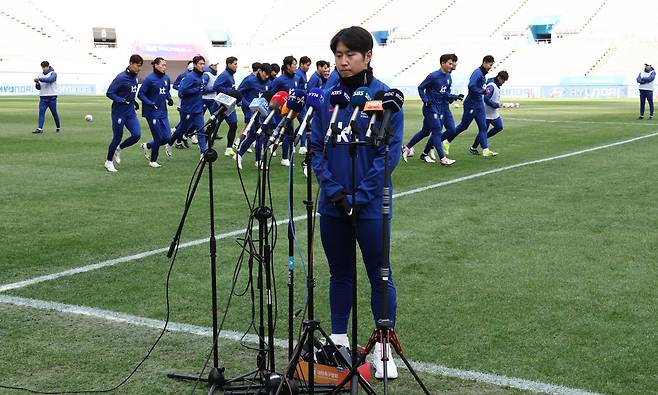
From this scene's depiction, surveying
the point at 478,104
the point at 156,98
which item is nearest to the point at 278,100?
the point at 156,98

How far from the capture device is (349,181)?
4664mm

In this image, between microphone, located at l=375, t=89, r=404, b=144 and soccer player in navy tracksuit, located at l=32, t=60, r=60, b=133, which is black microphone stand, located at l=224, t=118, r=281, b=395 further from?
soccer player in navy tracksuit, located at l=32, t=60, r=60, b=133

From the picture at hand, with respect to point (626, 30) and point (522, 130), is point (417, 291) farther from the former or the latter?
point (626, 30)

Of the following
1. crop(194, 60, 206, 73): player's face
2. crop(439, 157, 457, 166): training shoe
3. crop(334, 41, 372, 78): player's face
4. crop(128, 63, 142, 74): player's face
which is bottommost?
crop(439, 157, 457, 166): training shoe

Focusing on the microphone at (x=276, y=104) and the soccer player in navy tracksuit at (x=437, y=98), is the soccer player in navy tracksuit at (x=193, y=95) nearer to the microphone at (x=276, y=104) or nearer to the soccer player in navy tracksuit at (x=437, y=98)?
the soccer player in navy tracksuit at (x=437, y=98)

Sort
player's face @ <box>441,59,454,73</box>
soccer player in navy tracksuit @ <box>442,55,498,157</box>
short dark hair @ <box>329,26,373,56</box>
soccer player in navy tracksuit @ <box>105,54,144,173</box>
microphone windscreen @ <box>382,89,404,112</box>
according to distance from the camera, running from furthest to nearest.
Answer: soccer player in navy tracksuit @ <box>442,55,498,157</box>
player's face @ <box>441,59,454,73</box>
soccer player in navy tracksuit @ <box>105,54,144,173</box>
short dark hair @ <box>329,26,373,56</box>
microphone windscreen @ <box>382,89,404,112</box>

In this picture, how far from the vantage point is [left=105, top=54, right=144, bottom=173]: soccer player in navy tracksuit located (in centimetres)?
1468

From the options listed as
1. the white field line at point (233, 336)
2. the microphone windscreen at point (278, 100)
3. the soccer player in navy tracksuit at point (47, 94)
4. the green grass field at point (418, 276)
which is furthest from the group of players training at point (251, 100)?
the microphone windscreen at point (278, 100)

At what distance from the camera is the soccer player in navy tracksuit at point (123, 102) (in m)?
14.7

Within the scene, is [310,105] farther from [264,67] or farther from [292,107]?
[264,67]

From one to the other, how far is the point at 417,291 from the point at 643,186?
7404 mm

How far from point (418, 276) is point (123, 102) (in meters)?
9.24

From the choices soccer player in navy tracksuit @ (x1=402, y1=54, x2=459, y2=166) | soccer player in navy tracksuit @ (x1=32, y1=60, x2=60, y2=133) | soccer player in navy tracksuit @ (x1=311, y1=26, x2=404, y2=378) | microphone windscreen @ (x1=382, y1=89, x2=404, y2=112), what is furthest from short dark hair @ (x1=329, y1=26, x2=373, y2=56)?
soccer player in navy tracksuit @ (x1=32, y1=60, x2=60, y2=133)

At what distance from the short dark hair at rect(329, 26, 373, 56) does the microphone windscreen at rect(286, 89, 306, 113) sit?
0.46 m
